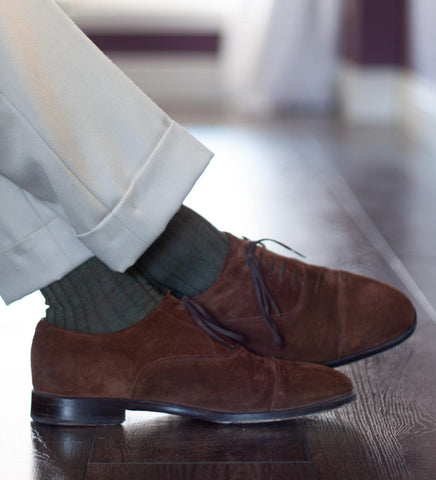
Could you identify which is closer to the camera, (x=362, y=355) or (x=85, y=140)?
(x=85, y=140)

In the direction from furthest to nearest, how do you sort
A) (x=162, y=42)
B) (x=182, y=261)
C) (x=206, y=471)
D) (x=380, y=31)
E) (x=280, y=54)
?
(x=162, y=42) < (x=280, y=54) < (x=380, y=31) < (x=182, y=261) < (x=206, y=471)

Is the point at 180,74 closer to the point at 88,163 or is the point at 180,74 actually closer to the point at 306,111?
the point at 306,111

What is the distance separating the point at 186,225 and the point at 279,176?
142cm

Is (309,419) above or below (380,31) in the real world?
above

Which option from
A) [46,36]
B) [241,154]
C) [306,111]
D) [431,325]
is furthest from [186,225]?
[306,111]

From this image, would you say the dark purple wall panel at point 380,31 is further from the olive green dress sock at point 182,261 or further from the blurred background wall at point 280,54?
the olive green dress sock at point 182,261

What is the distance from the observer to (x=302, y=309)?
815 millimetres

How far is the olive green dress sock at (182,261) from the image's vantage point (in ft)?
2.60

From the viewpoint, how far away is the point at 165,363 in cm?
73

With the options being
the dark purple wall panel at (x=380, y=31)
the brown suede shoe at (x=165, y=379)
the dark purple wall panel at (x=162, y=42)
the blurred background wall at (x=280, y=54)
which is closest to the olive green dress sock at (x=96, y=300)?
the brown suede shoe at (x=165, y=379)

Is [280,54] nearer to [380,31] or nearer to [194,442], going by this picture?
[380,31]

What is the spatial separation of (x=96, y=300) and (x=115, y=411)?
0.11 metres

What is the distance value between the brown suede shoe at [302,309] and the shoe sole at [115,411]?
0.09 meters

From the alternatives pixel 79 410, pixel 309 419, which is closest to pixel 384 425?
pixel 309 419
